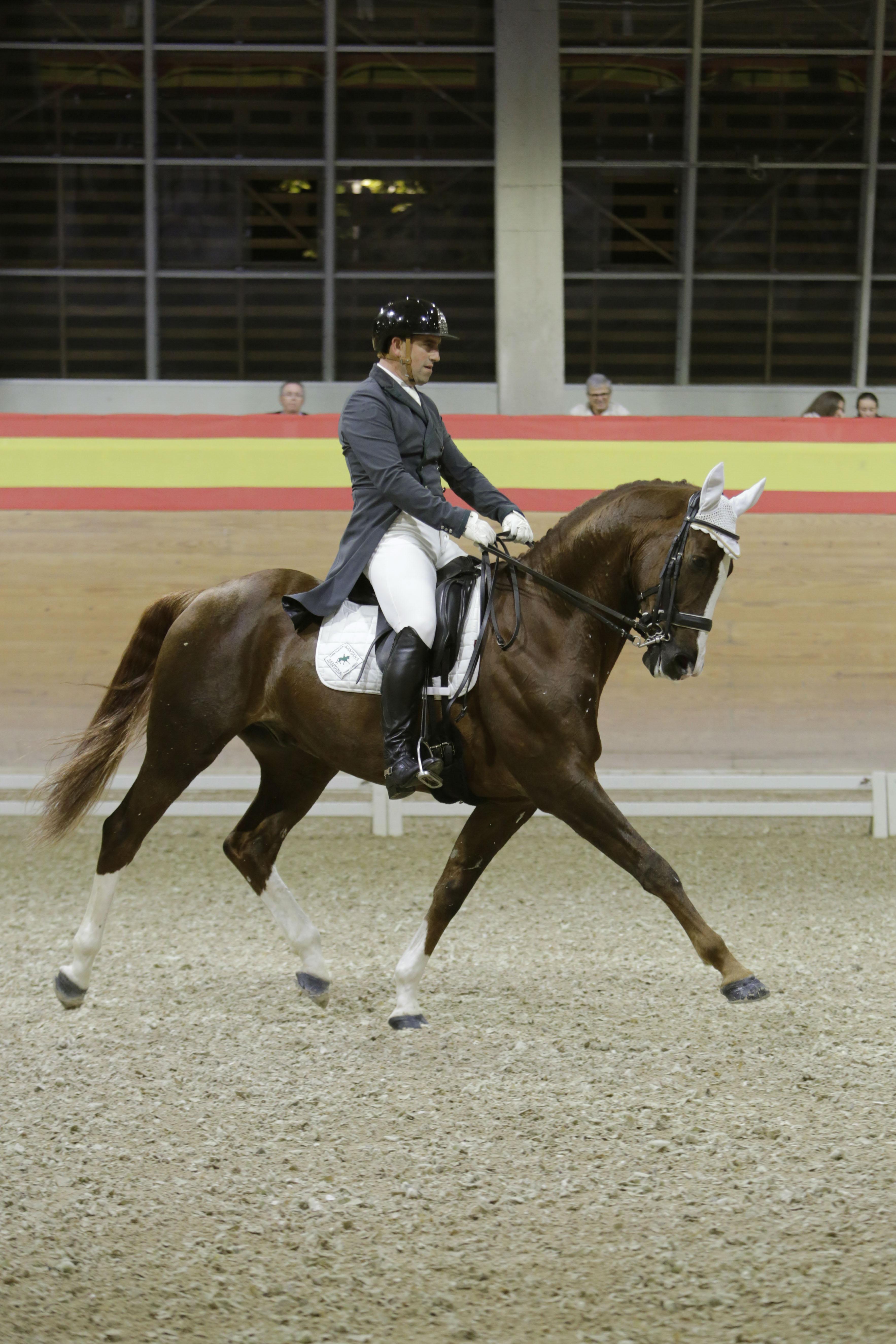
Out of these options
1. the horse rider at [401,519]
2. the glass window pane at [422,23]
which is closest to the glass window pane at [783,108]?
the glass window pane at [422,23]

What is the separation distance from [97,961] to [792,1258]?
2.92 meters

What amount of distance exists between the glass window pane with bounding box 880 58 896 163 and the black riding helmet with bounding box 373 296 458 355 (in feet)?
32.7

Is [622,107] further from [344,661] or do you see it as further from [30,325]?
[344,661]

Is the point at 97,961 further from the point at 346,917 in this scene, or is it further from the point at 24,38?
the point at 24,38

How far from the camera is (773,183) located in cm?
1220

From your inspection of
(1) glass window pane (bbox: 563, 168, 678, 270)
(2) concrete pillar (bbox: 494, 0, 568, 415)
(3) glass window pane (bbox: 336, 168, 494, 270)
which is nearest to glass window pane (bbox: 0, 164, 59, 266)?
(3) glass window pane (bbox: 336, 168, 494, 270)

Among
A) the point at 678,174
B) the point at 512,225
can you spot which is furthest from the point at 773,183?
the point at 512,225

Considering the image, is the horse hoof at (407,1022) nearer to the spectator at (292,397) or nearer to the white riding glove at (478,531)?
the white riding glove at (478,531)

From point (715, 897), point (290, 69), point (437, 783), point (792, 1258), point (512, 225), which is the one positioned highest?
point (290, 69)

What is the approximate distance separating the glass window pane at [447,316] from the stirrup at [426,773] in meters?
8.59

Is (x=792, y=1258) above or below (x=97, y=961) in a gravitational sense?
above

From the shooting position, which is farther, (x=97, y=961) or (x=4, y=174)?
(x=4, y=174)

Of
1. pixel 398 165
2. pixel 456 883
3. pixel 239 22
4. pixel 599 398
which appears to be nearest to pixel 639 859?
pixel 456 883

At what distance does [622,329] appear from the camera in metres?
12.2
